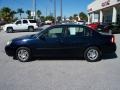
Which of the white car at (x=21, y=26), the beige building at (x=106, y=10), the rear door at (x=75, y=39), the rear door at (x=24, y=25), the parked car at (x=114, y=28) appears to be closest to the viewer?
the rear door at (x=75, y=39)

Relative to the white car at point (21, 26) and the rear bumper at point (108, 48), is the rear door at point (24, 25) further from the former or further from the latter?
the rear bumper at point (108, 48)

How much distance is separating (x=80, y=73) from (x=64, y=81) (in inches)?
42.2

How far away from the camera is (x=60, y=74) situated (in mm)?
7551

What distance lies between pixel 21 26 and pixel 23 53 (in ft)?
79.5

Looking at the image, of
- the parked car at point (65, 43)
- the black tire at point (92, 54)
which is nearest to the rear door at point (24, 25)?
the parked car at point (65, 43)

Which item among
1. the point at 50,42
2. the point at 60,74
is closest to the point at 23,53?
the point at 50,42

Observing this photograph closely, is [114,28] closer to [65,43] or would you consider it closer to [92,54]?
[92,54]

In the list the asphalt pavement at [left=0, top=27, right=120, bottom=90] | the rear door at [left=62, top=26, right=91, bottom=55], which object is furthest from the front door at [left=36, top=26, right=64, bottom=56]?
the asphalt pavement at [left=0, top=27, right=120, bottom=90]

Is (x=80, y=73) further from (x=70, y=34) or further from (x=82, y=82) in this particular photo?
(x=70, y=34)

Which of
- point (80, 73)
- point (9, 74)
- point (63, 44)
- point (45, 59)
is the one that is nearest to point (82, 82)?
point (80, 73)

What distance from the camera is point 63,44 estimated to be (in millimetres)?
9555

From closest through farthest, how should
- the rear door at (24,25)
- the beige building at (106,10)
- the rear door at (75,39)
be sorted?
the rear door at (75,39) < the rear door at (24,25) < the beige building at (106,10)

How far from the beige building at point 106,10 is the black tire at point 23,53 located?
2502 centimetres

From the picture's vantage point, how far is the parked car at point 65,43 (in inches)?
377
